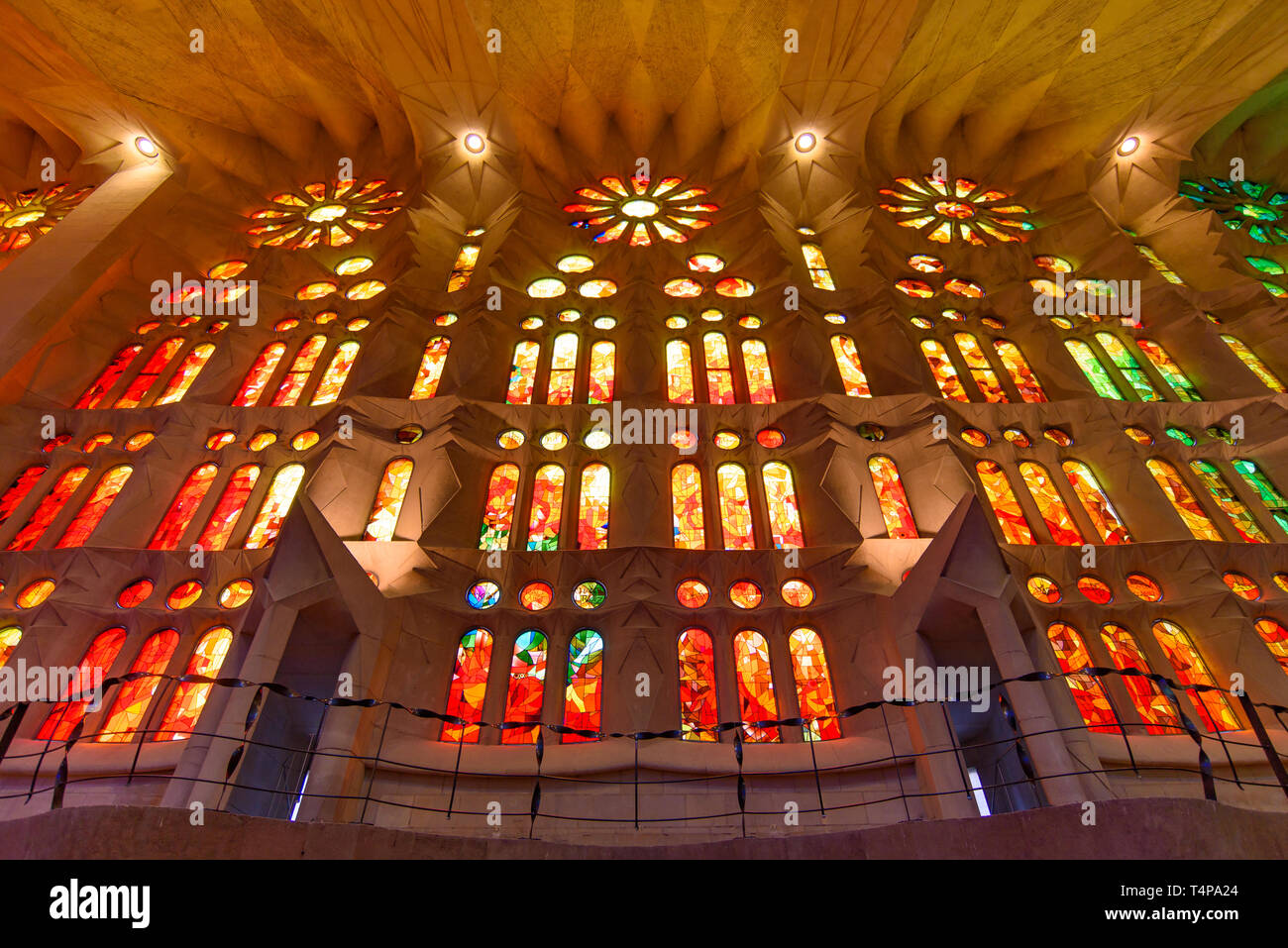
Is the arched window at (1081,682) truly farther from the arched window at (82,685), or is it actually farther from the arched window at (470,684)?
the arched window at (82,685)

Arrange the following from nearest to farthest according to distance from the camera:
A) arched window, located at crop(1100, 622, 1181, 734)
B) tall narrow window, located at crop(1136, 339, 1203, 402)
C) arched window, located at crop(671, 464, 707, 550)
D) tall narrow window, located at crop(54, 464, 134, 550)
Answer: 1. arched window, located at crop(1100, 622, 1181, 734)
2. arched window, located at crop(671, 464, 707, 550)
3. tall narrow window, located at crop(54, 464, 134, 550)
4. tall narrow window, located at crop(1136, 339, 1203, 402)

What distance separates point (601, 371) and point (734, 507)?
4.38 m

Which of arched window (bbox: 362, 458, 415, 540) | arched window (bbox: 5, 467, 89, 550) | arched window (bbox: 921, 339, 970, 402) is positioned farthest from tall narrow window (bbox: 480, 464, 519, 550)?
arched window (bbox: 921, 339, 970, 402)

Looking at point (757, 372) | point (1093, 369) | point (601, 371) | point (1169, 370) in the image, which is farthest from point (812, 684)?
point (1169, 370)

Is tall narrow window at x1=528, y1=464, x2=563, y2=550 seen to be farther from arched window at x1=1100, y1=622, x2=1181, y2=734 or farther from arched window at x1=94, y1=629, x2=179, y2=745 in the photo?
arched window at x1=1100, y1=622, x2=1181, y2=734

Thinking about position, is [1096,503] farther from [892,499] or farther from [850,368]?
[850,368]

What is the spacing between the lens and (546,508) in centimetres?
1386

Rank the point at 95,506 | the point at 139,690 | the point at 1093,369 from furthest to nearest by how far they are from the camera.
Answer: the point at 1093,369, the point at 95,506, the point at 139,690

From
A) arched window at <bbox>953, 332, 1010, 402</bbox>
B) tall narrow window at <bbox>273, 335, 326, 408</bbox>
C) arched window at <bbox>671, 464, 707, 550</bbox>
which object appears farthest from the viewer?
arched window at <bbox>953, 332, 1010, 402</bbox>

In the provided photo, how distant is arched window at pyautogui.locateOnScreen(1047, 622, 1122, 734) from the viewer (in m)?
10.6

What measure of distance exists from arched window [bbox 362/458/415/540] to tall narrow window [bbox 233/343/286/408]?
3707 mm

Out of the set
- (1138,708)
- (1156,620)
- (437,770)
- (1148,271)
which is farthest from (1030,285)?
(437,770)

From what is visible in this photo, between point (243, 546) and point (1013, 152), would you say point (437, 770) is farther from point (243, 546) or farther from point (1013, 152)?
point (1013, 152)

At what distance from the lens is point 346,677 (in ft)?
Result: 33.7
